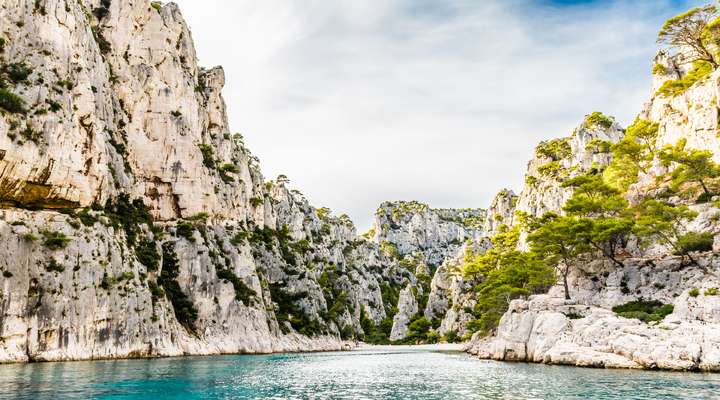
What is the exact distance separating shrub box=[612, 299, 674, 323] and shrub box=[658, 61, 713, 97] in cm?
3762

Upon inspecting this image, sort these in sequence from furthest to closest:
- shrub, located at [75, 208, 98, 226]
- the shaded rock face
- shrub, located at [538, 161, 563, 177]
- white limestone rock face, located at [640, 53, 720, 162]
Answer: shrub, located at [538, 161, 563, 177], white limestone rock face, located at [640, 53, 720, 162], shrub, located at [75, 208, 98, 226], the shaded rock face

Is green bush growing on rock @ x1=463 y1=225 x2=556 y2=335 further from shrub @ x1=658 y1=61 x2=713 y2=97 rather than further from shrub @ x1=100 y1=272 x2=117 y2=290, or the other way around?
shrub @ x1=100 y1=272 x2=117 y2=290

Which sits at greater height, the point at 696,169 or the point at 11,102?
the point at 11,102

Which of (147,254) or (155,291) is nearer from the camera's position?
(155,291)

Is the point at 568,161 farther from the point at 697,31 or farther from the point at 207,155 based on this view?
the point at 207,155

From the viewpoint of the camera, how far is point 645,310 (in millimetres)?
46562

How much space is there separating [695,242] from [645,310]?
9.35 m

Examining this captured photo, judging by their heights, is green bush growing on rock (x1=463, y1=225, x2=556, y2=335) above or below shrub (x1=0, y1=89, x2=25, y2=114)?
below

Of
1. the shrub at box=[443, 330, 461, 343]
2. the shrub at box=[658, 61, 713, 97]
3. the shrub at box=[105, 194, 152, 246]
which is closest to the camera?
the shrub at box=[105, 194, 152, 246]

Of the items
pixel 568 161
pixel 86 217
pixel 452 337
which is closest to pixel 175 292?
pixel 86 217

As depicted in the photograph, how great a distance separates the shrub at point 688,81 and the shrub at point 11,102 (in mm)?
82293

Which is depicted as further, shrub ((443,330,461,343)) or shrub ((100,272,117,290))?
shrub ((443,330,461,343))

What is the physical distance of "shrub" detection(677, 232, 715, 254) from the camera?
160 ft

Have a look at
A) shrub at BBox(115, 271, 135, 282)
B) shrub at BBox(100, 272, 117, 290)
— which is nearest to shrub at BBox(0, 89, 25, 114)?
shrub at BBox(100, 272, 117, 290)
